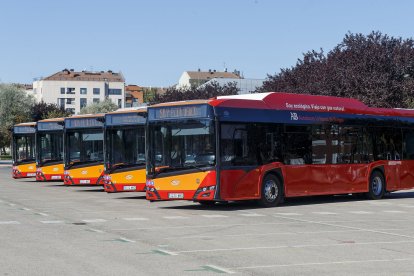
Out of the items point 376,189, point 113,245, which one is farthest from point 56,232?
point 376,189

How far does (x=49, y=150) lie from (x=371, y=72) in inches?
852

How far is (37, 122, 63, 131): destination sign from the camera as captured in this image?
107 ft

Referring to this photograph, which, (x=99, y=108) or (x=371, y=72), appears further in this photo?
(x=99, y=108)

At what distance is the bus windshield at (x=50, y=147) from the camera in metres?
32.5

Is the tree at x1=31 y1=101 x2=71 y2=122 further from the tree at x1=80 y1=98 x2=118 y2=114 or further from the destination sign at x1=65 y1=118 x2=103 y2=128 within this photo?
the destination sign at x1=65 y1=118 x2=103 y2=128

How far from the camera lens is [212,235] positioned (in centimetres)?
1352

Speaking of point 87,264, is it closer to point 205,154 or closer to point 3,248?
point 3,248

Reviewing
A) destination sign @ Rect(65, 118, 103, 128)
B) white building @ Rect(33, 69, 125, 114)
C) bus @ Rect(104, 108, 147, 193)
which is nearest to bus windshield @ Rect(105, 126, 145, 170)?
bus @ Rect(104, 108, 147, 193)

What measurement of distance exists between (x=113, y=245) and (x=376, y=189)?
14.0 metres

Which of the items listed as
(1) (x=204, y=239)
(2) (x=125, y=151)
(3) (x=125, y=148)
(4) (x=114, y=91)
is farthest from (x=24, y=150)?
(4) (x=114, y=91)

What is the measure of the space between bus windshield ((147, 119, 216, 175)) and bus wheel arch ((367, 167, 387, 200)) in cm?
722

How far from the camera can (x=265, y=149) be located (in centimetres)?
1992

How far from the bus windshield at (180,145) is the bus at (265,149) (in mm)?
25

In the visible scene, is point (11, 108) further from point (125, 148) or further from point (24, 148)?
point (125, 148)
